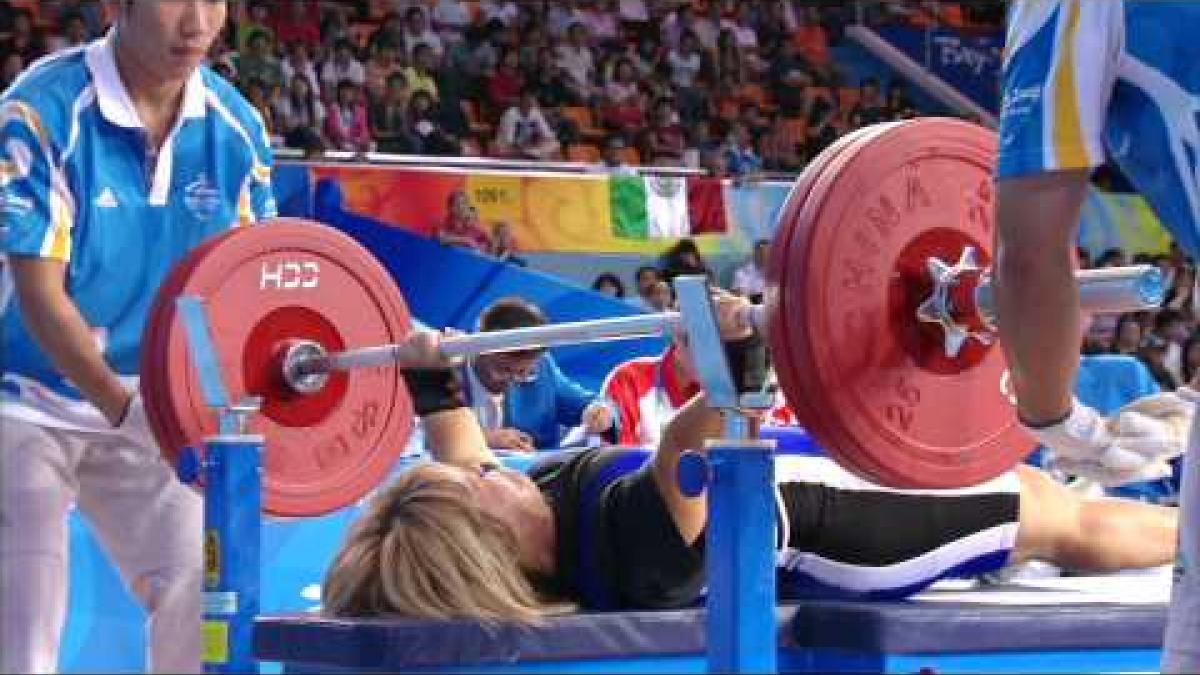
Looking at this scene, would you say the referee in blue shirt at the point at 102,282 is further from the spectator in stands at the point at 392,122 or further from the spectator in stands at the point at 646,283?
the spectator in stands at the point at 392,122

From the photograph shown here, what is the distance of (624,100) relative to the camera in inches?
503

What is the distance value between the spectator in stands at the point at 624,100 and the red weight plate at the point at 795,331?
993 centimetres

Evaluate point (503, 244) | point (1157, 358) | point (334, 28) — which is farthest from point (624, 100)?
point (1157, 358)

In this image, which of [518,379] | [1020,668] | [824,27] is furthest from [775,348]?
[824,27]

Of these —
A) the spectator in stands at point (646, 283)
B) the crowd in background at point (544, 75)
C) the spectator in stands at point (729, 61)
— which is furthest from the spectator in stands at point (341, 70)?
the spectator in stands at point (729, 61)

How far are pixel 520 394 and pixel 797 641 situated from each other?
3.47m

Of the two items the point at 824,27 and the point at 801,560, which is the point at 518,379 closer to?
the point at 801,560

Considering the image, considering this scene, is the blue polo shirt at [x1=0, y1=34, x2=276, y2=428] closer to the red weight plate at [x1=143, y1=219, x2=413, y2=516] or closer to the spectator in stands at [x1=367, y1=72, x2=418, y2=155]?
the red weight plate at [x1=143, y1=219, x2=413, y2=516]

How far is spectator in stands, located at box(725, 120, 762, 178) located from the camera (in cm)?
1235

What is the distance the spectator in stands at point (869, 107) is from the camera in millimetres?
13695

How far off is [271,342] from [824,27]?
455 inches

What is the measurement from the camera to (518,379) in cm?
643

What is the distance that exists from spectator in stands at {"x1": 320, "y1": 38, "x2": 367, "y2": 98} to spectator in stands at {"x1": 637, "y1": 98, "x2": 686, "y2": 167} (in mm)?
1850

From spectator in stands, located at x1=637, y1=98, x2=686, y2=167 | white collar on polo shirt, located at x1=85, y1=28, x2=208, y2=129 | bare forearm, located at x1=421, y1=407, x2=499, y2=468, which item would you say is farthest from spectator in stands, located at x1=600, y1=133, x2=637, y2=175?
bare forearm, located at x1=421, y1=407, x2=499, y2=468
